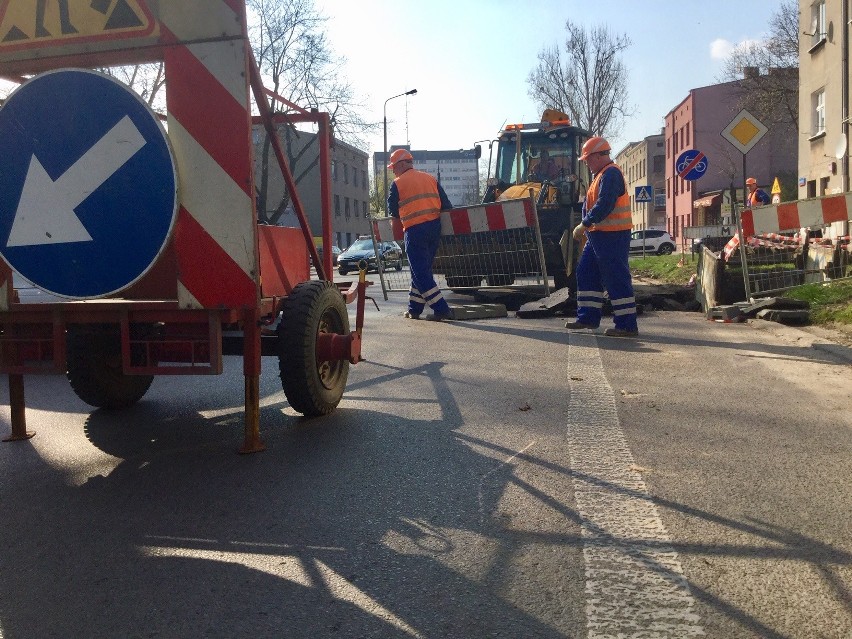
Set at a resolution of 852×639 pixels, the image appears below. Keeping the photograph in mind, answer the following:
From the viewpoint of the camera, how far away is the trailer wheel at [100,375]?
4938 mm

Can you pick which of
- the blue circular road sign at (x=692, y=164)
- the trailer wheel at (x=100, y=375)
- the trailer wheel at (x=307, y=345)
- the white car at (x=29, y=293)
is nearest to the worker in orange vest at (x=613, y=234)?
the trailer wheel at (x=307, y=345)

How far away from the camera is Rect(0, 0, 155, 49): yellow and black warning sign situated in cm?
409

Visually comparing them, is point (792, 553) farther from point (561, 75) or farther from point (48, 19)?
Answer: point (561, 75)

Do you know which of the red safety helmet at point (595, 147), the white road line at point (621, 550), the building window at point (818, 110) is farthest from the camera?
the building window at point (818, 110)

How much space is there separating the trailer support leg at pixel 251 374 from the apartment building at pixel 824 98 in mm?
20766

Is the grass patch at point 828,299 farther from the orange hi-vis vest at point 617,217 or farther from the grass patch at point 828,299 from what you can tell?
the orange hi-vis vest at point 617,217

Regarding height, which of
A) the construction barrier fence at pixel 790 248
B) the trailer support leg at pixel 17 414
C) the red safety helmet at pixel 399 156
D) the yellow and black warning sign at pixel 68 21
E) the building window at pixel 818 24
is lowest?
the trailer support leg at pixel 17 414

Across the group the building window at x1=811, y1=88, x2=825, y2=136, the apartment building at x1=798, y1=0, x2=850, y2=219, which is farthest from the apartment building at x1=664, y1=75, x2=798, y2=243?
the building window at x1=811, y1=88, x2=825, y2=136

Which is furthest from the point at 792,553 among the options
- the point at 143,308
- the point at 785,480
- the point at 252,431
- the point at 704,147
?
the point at 704,147

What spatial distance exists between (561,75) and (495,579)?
52.7 m

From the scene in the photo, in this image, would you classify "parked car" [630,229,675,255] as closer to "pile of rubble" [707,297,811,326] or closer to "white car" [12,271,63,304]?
"pile of rubble" [707,297,811,326]

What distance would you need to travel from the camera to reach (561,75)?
5231cm

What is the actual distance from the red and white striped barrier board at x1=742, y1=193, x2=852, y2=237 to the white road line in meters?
7.06

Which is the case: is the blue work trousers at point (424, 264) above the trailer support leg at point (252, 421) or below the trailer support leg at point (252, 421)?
above
